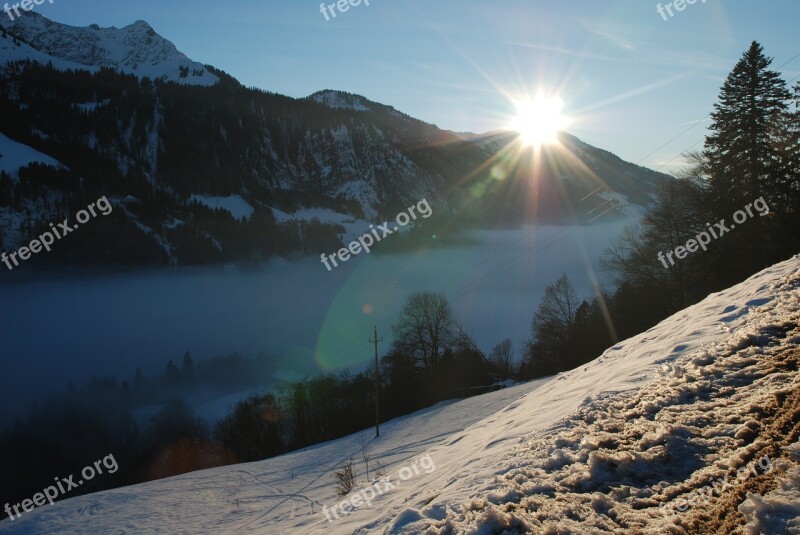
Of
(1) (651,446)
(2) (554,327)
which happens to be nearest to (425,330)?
(2) (554,327)

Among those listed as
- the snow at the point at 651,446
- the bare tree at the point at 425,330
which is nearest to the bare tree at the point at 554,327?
the bare tree at the point at 425,330

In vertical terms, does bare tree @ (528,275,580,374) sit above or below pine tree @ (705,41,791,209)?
below

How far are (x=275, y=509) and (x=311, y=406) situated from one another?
57.4 metres

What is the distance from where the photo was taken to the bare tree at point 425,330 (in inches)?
2093

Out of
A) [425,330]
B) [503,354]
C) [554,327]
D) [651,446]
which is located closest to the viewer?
[651,446]

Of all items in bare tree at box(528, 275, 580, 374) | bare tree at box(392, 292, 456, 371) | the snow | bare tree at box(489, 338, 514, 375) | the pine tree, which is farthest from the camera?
bare tree at box(489, 338, 514, 375)

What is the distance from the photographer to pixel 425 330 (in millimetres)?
54531

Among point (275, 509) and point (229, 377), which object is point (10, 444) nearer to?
point (229, 377)

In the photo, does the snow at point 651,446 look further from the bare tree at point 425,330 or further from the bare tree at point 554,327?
the bare tree at point 425,330

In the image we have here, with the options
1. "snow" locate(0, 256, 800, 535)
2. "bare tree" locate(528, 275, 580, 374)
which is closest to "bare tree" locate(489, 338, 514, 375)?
"bare tree" locate(528, 275, 580, 374)

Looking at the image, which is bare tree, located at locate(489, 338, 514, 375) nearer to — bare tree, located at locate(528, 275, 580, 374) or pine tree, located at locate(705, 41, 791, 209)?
bare tree, located at locate(528, 275, 580, 374)

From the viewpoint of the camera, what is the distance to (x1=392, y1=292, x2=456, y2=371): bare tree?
53156 mm

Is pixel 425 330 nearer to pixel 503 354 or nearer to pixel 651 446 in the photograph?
pixel 503 354

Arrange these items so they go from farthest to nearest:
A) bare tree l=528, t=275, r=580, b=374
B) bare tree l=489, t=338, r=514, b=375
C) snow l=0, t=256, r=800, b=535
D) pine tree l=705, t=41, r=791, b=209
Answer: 1. bare tree l=489, t=338, r=514, b=375
2. bare tree l=528, t=275, r=580, b=374
3. pine tree l=705, t=41, r=791, b=209
4. snow l=0, t=256, r=800, b=535
